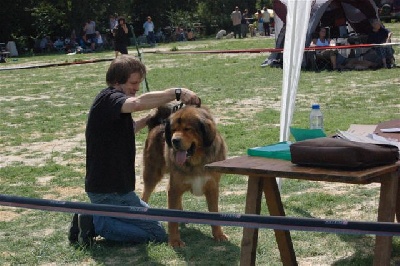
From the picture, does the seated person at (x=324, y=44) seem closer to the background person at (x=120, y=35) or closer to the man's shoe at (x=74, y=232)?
the background person at (x=120, y=35)

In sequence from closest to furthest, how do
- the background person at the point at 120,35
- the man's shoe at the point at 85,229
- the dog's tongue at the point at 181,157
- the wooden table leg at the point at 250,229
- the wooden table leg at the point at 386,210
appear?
the wooden table leg at the point at 386,210
the wooden table leg at the point at 250,229
the dog's tongue at the point at 181,157
the man's shoe at the point at 85,229
the background person at the point at 120,35

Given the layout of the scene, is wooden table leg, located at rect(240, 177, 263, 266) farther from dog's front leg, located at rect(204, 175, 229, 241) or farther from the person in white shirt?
the person in white shirt

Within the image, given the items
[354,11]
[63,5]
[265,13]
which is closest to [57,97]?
[354,11]

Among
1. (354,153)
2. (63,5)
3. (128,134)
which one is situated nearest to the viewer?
(354,153)

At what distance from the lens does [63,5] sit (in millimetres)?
44562

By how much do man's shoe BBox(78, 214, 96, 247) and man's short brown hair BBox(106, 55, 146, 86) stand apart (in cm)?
106

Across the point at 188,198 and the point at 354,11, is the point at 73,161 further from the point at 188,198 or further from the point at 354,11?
the point at 354,11

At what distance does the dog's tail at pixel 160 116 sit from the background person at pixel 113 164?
411 mm

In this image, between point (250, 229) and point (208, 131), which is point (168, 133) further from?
point (250, 229)

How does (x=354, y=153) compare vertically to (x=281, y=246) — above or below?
above

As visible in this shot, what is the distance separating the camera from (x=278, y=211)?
4367mm

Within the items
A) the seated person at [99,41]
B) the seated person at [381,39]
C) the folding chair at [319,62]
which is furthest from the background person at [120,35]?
the seated person at [99,41]

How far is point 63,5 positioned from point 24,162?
37187 mm

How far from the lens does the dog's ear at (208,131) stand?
501cm
